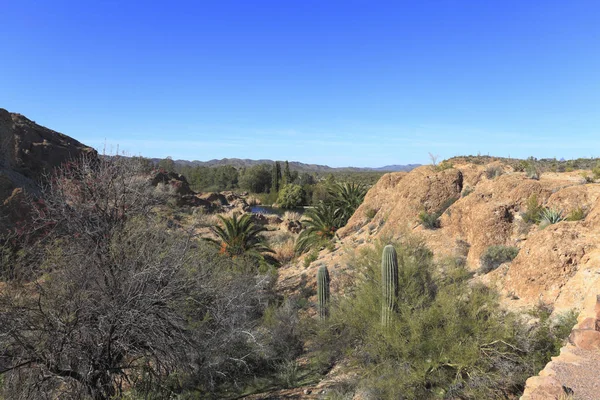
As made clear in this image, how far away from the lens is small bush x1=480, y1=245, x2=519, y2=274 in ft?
29.9

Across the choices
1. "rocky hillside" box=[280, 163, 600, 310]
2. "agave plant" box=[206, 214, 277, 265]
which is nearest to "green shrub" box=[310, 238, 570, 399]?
"rocky hillside" box=[280, 163, 600, 310]

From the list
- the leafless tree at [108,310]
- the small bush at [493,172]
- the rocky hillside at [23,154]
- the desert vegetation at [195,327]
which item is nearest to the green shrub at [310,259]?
the desert vegetation at [195,327]

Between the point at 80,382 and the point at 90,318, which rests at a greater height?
the point at 90,318

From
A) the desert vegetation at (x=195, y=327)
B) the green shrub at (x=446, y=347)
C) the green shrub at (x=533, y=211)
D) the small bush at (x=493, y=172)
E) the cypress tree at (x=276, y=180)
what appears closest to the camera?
the desert vegetation at (x=195, y=327)

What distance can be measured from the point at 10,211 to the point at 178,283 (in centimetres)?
1324

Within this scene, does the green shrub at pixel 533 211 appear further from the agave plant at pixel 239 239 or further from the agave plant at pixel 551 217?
the agave plant at pixel 239 239

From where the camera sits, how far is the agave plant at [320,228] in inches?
717

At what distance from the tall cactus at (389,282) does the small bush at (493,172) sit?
7.52 m

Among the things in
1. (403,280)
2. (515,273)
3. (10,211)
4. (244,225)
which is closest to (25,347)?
(403,280)

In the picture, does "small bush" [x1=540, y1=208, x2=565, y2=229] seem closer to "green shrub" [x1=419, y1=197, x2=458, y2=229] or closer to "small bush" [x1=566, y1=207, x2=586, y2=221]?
"small bush" [x1=566, y1=207, x2=586, y2=221]

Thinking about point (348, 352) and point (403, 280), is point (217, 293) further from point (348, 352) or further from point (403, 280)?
point (403, 280)

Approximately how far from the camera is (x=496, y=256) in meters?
9.23

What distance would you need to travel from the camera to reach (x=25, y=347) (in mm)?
4875

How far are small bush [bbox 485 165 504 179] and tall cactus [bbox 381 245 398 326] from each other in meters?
7.52
